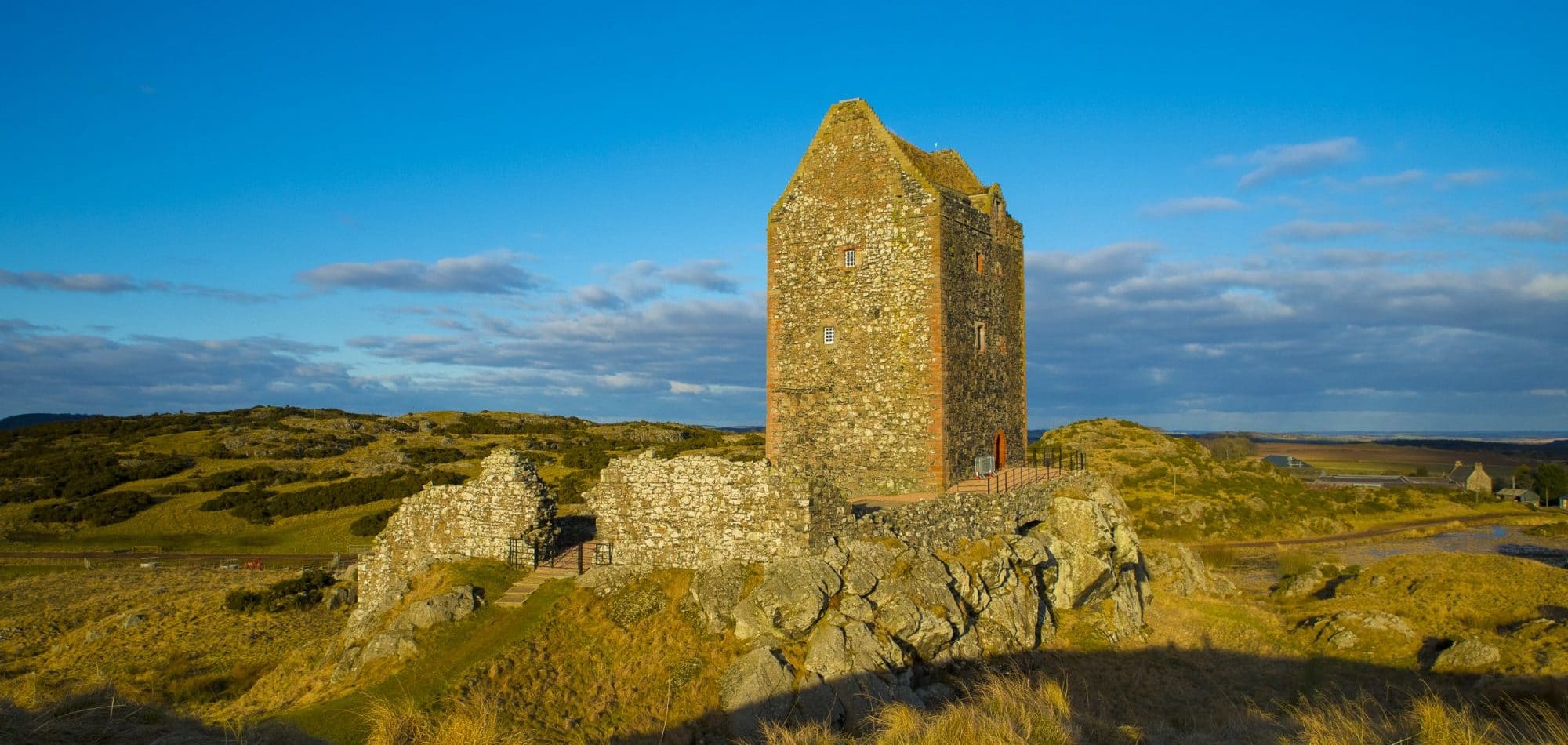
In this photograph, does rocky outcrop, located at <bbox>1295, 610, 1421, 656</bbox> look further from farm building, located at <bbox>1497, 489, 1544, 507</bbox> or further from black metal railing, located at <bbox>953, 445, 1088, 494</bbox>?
farm building, located at <bbox>1497, 489, 1544, 507</bbox>

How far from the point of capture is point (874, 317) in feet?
80.1

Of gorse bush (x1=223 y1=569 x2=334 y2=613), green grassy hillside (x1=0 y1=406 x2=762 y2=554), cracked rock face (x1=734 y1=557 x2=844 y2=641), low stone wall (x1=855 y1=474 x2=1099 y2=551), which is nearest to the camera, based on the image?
cracked rock face (x1=734 y1=557 x2=844 y2=641)

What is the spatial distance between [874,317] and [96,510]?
43063 millimetres

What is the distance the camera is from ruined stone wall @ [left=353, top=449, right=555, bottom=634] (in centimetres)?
2059

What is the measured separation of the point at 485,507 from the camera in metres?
20.9

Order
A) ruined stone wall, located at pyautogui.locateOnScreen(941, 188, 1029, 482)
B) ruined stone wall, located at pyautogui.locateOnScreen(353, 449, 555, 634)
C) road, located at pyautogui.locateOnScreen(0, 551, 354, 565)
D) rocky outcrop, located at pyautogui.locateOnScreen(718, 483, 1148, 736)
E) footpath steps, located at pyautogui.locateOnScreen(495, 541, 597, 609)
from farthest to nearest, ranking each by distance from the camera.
→ 1. road, located at pyautogui.locateOnScreen(0, 551, 354, 565)
2. ruined stone wall, located at pyautogui.locateOnScreen(941, 188, 1029, 482)
3. ruined stone wall, located at pyautogui.locateOnScreen(353, 449, 555, 634)
4. footpath steps, located at pyautogui.locateOnScreen(495, 541, 597, 609)
5. rocky outcrop, located at pyautogui.locateOnScreen(718, 483, 1148, 736)

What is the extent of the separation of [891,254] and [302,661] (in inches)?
692

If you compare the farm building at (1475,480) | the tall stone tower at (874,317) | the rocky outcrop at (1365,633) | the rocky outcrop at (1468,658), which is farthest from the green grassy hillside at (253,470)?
the farm building at (1475,480)

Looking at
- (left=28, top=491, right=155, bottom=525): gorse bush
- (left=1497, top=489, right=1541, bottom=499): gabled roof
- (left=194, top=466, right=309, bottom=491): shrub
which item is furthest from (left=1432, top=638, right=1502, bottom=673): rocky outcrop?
(left=1497, top=489, right=1541, bottom=499): gabled roof

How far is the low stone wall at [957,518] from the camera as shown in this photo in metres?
18.9

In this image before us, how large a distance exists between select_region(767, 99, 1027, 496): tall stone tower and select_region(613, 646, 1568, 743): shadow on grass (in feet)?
22.3

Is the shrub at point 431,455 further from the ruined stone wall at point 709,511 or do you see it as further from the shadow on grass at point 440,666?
the shadow on grass at point 440,666

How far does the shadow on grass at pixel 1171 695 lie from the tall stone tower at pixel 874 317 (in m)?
6.81

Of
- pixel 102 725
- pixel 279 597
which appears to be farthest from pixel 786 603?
pixel 279 597
